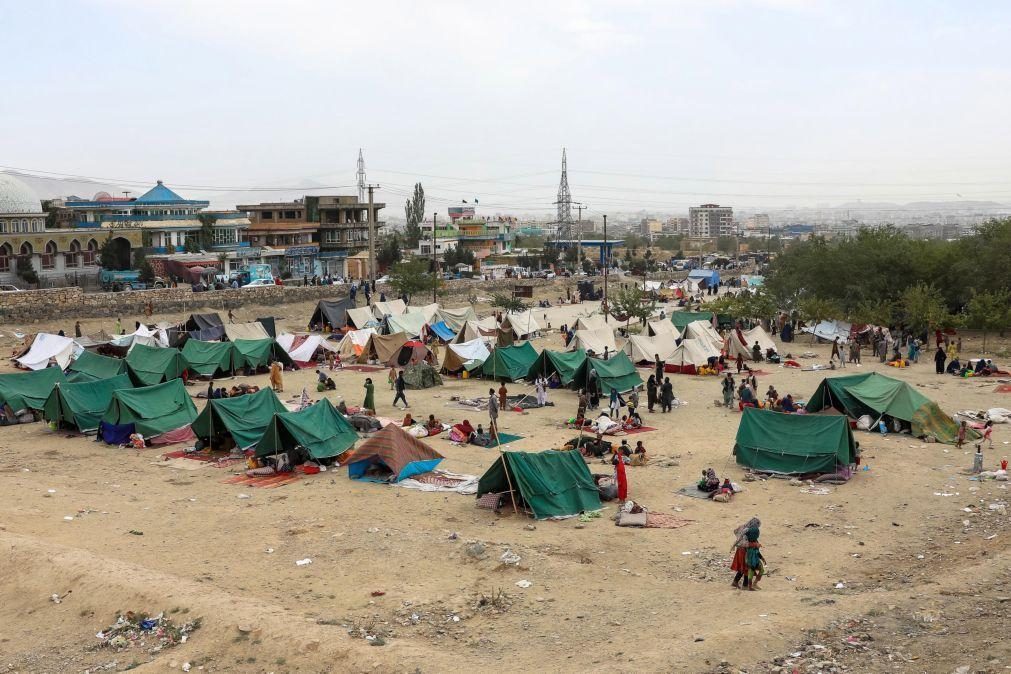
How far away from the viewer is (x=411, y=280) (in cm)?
5422

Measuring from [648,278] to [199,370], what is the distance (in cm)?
5704

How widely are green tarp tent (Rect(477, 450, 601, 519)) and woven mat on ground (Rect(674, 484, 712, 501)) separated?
1.68 m

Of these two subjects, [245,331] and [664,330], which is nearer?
[664,330]

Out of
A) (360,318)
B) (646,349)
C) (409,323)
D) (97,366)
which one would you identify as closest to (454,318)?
(409,323)

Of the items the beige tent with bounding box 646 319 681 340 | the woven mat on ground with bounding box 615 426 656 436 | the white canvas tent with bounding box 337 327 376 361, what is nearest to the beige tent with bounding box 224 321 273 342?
the white canvas tent with bounding box 337 327 376 361

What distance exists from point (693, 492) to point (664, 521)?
187 centimetres

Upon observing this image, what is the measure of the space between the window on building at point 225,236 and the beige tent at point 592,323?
37.2 metres

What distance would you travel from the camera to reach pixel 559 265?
93.2 m

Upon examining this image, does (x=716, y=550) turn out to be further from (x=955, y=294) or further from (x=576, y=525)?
(x=955, y=294)

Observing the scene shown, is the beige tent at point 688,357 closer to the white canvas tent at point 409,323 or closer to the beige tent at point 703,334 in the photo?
the beige tent at point 703,334

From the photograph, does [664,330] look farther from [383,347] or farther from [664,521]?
[664,521]

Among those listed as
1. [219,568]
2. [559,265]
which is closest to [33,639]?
[219,568]

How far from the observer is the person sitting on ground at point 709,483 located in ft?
54.2

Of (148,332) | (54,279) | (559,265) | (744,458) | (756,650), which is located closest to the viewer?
(756,650)
